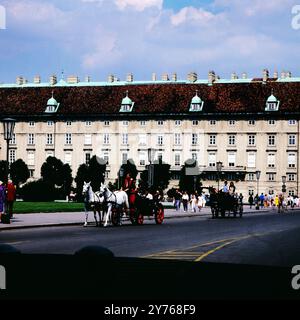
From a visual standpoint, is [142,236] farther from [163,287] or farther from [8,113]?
[8,113]

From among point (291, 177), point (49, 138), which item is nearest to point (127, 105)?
point (49, 138)

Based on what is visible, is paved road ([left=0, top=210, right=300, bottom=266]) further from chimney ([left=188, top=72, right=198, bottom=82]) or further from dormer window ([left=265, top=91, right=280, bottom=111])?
chimney ([left=188, top=72, right=198, bottom=82])

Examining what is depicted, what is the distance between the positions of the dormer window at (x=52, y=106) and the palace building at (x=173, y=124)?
0.15 meters

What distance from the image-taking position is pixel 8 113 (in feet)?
470

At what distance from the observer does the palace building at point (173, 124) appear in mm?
134875

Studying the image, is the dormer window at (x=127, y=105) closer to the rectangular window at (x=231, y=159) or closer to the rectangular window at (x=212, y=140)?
the rectangular window at (x=212, y=140)

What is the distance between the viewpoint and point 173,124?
13850 centimetres

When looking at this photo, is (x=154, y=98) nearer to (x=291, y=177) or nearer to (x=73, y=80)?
(x=73, y=80)

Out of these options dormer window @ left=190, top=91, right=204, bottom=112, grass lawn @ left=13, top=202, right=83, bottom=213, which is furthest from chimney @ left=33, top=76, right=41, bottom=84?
grass lawn @ left=13, top=202, right=83, bottom=213

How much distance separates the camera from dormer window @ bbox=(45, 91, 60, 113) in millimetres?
141750

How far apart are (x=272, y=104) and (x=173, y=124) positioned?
14.9 meters

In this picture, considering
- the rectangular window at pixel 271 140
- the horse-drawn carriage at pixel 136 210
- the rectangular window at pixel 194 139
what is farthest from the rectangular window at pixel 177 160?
the horse-drawn carriage at pixel 136 210

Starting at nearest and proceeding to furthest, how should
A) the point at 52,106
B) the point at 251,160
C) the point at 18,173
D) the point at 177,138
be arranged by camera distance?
the point at 18,173, the point at 251,160, the point at 177,138, the point at 52,106

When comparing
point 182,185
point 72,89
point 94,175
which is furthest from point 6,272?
point 72,89
